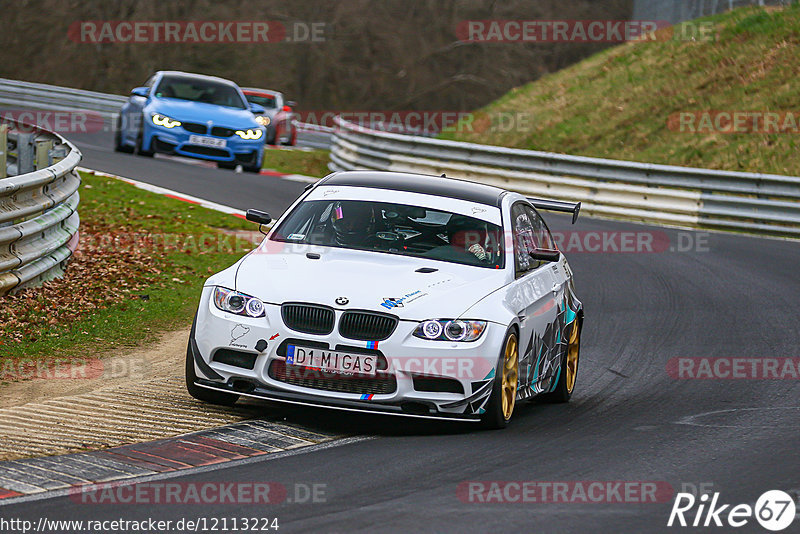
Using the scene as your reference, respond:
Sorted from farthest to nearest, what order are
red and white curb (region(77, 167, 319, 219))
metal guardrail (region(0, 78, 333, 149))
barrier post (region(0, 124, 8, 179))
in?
metal guardrail (region(0, 78, 333, 149)) < red and white curb (region(77, 167, 319, 219)) < barrier post (region(0, 124, 8, 179))

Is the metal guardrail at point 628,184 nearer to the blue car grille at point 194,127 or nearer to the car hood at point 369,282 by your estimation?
the blue car grille at point 194,127

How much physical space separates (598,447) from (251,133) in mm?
16511

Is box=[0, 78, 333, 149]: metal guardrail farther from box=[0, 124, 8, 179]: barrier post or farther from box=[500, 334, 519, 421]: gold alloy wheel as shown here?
box=[500, 334, 519, 421]: gold alloy wheel

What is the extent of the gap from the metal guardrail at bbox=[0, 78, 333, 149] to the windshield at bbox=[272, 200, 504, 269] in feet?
88.4

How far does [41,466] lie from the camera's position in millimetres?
6219

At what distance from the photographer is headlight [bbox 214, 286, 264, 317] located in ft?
24.4

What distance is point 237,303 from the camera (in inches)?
297

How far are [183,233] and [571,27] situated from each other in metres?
47.6

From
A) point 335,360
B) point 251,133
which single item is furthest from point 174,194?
point 335,360

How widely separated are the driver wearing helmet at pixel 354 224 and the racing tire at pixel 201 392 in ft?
4.31

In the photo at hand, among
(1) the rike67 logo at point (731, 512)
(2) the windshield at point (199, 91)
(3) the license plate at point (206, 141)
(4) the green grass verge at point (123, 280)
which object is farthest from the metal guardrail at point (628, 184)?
(1) the rike67 logo at point (731, 512)

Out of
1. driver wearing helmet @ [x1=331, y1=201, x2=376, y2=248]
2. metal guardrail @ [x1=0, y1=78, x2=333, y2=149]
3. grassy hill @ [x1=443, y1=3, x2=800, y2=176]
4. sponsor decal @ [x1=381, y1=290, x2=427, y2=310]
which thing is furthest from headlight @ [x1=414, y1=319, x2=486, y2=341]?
metal guardrail @ [x1=0, y1=78, x2=333, y2=149]

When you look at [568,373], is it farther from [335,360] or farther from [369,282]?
[335,360]

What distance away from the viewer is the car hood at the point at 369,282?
737 cm
